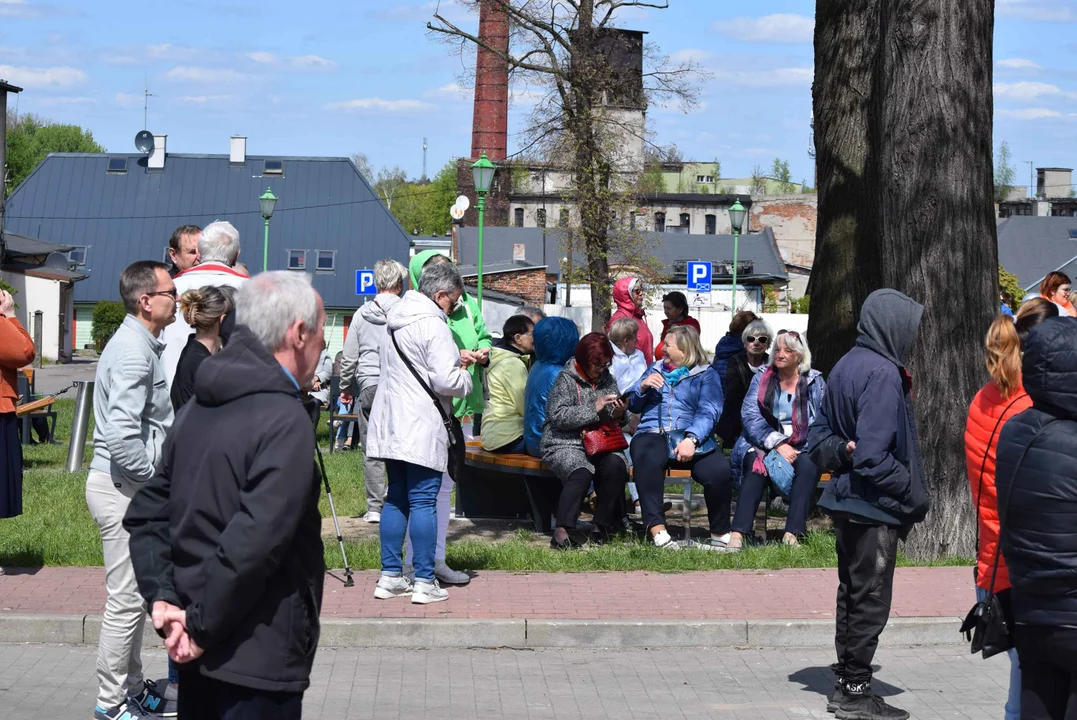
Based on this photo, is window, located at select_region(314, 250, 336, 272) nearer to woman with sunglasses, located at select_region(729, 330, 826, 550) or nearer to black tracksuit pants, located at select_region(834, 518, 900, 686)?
woman with sunglasses, located at select_region(729, 330, 826, 550)

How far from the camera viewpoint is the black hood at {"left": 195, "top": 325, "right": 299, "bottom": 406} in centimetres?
343

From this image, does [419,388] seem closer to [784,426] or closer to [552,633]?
[552,633]

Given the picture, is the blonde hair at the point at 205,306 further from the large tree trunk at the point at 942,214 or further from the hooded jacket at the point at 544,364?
the large tree trunk at the point at 942,214

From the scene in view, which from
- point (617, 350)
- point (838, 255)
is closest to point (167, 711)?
point (617, 350)

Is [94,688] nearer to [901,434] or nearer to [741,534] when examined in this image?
[901,434]

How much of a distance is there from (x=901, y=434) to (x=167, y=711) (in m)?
3.70

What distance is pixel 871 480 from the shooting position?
6207 mm

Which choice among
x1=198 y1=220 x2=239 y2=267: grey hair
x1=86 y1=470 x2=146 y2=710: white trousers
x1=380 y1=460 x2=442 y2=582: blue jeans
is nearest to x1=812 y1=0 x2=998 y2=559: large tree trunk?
x1=380 y1=460 x2=442 y2=582: blue jeans

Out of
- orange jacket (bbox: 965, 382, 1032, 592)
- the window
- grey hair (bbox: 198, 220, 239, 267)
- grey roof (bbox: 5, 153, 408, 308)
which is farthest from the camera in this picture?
grey roof (bbox: 5, 153, 408, 308)

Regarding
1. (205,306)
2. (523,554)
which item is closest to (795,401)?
(523,554)

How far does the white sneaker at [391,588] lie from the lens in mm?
8414

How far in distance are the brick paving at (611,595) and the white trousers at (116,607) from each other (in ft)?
6.83

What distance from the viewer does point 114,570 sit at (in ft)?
19.6

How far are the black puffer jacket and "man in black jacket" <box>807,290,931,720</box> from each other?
1832 millimetres
